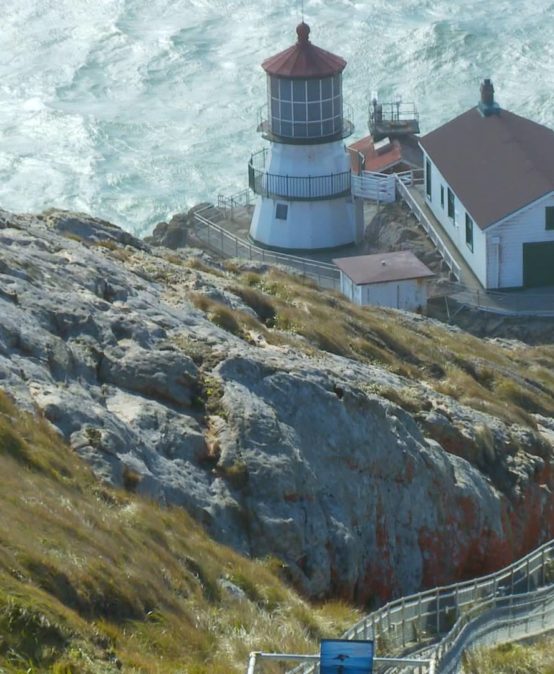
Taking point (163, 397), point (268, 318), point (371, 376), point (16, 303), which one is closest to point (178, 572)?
point (163, 397)

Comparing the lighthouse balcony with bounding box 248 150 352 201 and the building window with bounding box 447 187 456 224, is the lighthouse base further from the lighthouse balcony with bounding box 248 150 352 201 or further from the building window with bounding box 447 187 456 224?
the building window with bounding box 447 187 456 224

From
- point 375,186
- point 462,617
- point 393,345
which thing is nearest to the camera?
point 462,617

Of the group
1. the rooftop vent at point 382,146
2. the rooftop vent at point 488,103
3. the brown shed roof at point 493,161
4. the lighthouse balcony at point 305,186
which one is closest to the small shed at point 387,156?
the rooftop vent at point 382,146

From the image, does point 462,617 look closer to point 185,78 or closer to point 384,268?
point 384,268

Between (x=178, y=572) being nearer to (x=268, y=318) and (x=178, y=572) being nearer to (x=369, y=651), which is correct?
(x=369, y=651)

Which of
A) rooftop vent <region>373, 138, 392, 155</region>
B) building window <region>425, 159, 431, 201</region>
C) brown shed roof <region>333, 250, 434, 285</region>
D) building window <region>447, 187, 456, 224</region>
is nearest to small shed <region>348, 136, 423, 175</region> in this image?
rooftop vent <region>373, 138, 392, 155</region>

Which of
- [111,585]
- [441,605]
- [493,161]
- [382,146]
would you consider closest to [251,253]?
[493,161]
